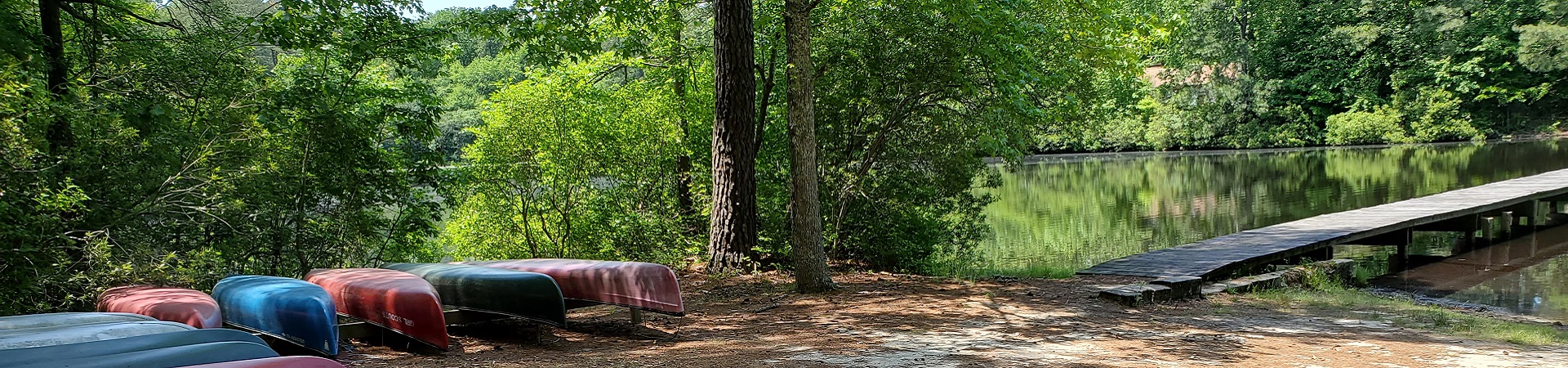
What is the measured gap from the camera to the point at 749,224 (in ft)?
33.3

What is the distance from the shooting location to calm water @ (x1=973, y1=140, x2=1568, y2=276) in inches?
675

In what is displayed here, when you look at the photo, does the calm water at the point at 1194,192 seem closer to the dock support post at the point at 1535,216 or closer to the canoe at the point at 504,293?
the dock support post at the point at 1535,216

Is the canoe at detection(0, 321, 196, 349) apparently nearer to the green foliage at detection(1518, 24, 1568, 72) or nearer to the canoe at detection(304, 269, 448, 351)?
the canoe at detection(304, 269, 448, 351)

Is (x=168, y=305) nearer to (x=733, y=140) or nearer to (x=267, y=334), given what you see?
(x=267, y=334)

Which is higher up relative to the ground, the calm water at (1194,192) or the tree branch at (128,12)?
the tree branch at (128,12)

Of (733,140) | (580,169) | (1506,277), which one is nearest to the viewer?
(733,140)

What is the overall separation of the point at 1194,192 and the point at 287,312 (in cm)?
2554

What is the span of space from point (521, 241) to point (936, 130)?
5724 millimetres

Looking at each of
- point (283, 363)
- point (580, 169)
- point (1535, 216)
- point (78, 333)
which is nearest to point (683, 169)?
point (580, 169)

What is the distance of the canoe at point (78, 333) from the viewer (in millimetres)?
4277

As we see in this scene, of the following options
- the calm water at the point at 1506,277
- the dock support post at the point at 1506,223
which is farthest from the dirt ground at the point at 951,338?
the dock support post at the point at 1506,223

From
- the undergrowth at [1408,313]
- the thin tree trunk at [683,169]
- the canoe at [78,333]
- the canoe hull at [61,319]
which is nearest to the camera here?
the canoe at [78,333]

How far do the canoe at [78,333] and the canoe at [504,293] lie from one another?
2100 mm

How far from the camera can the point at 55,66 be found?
7.59 m
